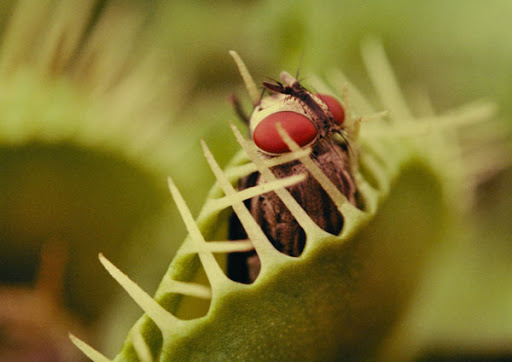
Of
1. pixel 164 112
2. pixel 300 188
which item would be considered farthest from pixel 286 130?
pixel 164 112

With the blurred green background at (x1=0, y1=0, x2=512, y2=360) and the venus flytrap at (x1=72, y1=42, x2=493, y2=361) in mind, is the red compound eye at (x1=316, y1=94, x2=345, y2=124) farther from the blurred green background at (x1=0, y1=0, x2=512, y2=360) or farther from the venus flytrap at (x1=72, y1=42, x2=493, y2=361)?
the blurred green background at (x1=0, y1=0, x2=512, y2=360)

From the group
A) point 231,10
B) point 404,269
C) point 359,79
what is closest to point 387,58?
point 359,79

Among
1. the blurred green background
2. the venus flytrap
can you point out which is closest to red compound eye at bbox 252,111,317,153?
the venus flytrap

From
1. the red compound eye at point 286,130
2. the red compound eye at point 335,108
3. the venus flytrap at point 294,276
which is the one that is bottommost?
the venus flytrap at point 294,276

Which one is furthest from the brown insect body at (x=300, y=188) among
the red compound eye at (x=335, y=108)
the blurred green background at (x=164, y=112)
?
the blurred green background at (x=164, y=112)

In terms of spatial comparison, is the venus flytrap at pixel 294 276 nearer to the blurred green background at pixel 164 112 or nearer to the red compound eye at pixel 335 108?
the red compound eye at pixel 335 108

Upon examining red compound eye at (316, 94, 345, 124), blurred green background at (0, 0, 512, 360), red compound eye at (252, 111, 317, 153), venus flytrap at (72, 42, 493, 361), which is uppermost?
blurred green background at (0, 0, 512, 360)
